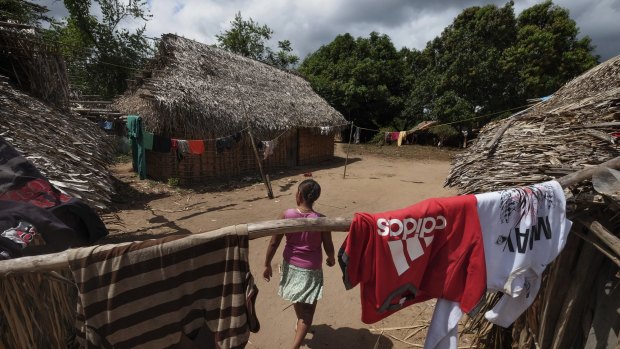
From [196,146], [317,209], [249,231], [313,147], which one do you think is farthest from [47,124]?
[313,147]

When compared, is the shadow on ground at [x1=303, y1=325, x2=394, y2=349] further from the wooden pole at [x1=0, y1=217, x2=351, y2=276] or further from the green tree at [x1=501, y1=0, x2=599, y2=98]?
the green tree at [x1=501, y1=0, x2=599, y2=98]

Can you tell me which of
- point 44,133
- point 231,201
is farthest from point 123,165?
point 44,133

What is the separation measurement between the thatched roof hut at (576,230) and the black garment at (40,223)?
10.9 feet

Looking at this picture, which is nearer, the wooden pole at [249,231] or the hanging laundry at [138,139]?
the wooden pole at [249,231]

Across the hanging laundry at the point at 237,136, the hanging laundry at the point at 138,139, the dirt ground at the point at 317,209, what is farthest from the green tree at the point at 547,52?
the hanging laundry at the point at 138,139

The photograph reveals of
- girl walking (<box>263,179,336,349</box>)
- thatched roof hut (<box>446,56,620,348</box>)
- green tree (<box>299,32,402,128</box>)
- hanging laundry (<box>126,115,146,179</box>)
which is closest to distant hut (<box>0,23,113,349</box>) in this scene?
girl walking (<box>263,179,336,349</box>)

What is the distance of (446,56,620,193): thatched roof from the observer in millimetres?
2568

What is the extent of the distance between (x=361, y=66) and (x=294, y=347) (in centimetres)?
2139

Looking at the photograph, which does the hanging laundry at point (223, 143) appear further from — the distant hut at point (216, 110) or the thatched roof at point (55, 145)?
the thatched roof at point (55, 145)

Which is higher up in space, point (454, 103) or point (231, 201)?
point (454, 103)

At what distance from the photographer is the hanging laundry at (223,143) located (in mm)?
10460

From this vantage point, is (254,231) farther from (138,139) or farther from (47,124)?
(138,139)

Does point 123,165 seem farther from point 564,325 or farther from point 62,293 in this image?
point 564,325

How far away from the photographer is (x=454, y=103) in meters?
19.4
